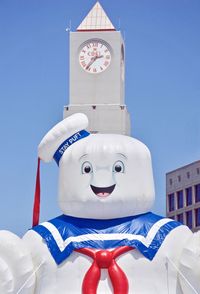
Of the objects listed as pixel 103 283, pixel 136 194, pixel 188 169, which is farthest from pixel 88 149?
pixel 188 169

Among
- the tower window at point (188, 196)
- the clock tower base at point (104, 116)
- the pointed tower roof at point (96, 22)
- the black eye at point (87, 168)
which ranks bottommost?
the tower window at point (188, 196)

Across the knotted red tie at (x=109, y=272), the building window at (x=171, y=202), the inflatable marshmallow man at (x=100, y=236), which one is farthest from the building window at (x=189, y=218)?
the knotted red tie at (x=109, y=272)

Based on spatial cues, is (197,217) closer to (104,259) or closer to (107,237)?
(107,237)

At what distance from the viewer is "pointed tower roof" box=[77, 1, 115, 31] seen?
1636 cm

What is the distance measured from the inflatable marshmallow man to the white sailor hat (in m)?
0.02

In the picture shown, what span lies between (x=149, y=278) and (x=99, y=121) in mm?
2948

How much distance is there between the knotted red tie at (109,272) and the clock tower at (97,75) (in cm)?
241

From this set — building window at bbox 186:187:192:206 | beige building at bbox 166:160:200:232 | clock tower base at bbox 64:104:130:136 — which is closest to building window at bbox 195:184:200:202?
beige building at bbox 166:160:200:232


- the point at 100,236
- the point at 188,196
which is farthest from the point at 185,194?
the point at 100,236

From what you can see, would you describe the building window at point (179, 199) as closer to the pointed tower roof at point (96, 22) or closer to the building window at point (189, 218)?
the building window at point (189, 218)

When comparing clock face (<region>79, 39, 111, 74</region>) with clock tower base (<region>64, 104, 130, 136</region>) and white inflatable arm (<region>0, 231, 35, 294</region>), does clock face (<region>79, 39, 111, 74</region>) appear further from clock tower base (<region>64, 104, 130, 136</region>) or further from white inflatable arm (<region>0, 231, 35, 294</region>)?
white inflatable arm (<region>0, 231, 35, 294</region>)

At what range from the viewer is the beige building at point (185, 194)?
48969mm

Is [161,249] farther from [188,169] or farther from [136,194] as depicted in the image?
[188,169]

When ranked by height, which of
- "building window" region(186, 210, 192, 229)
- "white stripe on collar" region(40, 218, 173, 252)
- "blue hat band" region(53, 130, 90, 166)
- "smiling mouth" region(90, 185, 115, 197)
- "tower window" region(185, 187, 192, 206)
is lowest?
"building window" region(186, 210, 192, 229)
